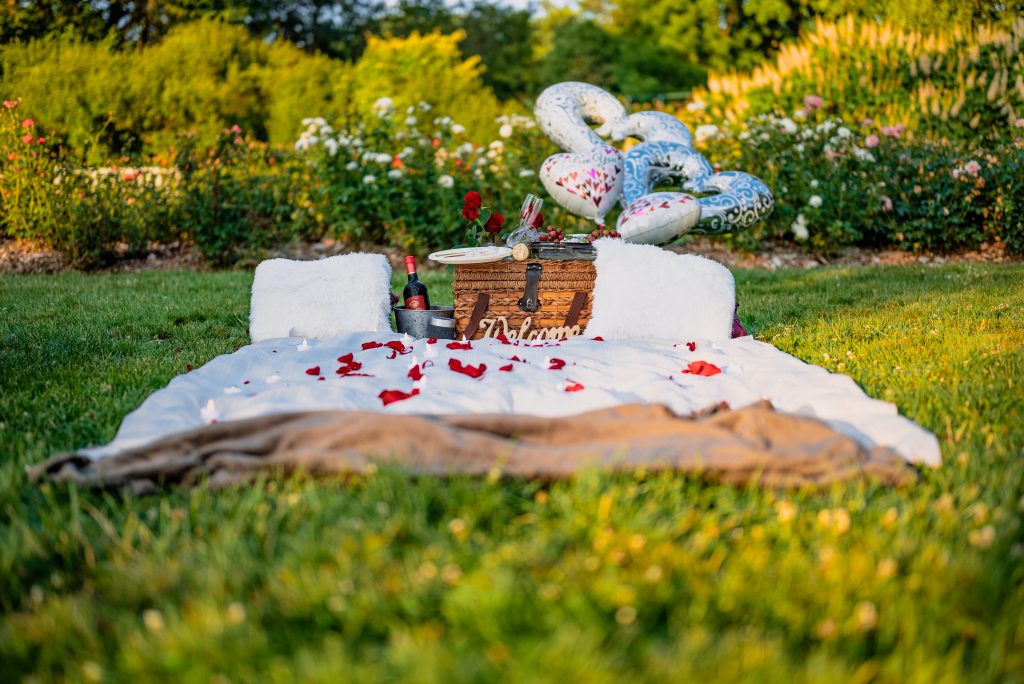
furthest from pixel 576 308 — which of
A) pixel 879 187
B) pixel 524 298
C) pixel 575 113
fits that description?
pixel 879 187

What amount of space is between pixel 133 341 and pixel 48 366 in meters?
0.61

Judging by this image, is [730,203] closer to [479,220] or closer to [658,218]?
[658,218]

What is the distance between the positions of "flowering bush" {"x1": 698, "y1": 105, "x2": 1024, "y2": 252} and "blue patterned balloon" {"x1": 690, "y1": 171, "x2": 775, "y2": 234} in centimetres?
272

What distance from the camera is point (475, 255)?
3.86 metres

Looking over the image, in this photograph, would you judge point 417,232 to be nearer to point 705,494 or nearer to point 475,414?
point 475,414

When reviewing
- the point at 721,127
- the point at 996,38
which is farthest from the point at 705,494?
the point at 996,38

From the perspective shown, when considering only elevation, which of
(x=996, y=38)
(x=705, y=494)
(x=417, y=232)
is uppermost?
(x=996, y=38)

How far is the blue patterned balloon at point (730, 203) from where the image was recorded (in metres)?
4.24

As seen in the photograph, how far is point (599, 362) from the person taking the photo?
324cm

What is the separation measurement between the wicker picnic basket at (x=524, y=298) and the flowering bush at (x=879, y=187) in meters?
3.70

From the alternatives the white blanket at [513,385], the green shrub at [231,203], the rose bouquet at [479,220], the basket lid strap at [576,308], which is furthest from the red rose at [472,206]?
the green shrub at [231,203]

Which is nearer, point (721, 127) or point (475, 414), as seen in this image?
point (475, 414)

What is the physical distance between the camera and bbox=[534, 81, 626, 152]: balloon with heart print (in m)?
4.48

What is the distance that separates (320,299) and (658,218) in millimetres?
1817
